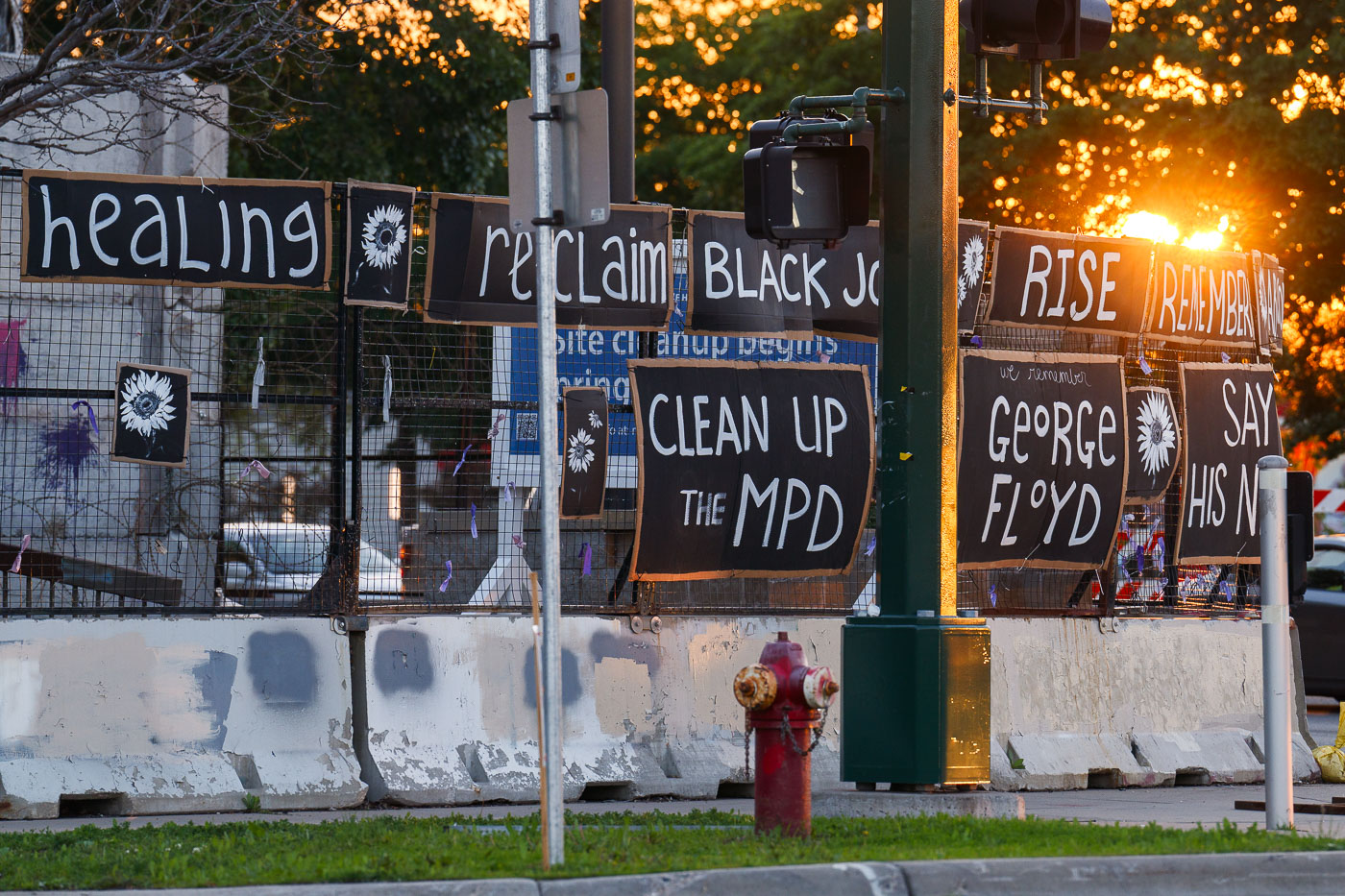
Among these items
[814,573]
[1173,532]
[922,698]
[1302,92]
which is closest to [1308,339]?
[1302,92]

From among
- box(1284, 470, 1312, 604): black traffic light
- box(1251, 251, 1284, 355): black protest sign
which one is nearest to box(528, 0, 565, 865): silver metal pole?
box(1284, 470, 1312, 604): black traffic light

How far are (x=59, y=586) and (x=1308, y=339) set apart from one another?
78.6 ft

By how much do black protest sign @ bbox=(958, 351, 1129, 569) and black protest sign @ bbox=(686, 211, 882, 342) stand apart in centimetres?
80

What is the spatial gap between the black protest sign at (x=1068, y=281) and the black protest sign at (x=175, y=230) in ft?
14.4

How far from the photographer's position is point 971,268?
10758 mm

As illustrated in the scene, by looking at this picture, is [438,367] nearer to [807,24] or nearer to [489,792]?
[489,792]

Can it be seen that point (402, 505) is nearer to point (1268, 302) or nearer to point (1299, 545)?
point (1299, 545)

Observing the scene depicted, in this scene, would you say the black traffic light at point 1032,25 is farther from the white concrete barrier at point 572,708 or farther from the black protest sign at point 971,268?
the white concrete barrier at point 572,708

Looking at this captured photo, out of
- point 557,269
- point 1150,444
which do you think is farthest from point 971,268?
point 557,269

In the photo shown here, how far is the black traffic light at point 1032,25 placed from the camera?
7926 mm

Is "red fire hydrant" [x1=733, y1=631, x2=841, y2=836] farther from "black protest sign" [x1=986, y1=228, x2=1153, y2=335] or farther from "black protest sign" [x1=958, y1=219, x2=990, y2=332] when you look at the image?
"black protest sign" [x1=986, y1=228, x2=1153, y2=335]

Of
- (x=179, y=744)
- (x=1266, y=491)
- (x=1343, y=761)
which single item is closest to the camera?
(x=1266, y=491)

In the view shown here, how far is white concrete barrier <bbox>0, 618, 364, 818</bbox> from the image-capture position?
330 inches

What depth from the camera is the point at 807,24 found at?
31.6 meters
